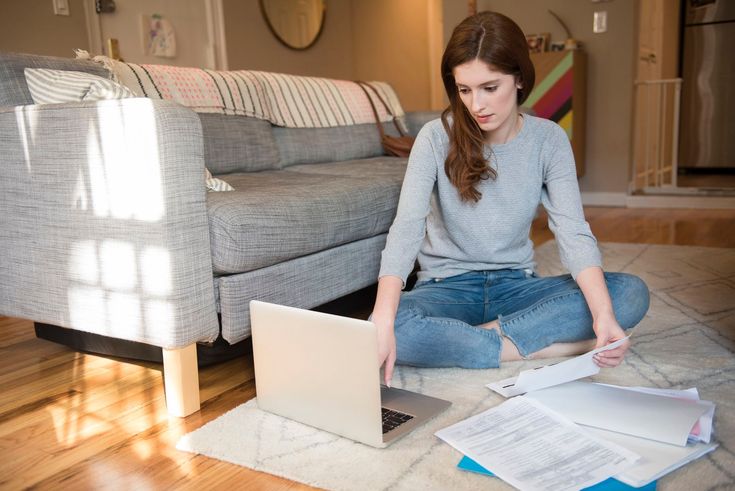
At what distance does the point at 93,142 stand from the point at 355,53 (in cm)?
452

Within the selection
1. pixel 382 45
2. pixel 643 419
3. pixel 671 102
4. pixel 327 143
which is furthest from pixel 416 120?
pixel 671 102

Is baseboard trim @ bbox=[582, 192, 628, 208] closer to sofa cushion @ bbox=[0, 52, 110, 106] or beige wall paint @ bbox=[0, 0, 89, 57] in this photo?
Result: beige wall paint @ bbox=[0, 0, 89, 57]

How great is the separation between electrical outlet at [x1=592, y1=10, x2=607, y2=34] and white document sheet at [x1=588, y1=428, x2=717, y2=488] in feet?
11.3

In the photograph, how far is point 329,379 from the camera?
1146 mm

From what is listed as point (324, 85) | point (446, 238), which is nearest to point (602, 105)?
point (324, 85)

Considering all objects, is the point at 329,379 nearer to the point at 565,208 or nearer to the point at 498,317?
the point at 498,317

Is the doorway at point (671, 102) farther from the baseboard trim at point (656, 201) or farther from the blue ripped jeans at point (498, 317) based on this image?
the blue ripped jeans at point (498, 317)

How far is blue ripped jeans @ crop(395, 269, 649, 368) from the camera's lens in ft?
4.66

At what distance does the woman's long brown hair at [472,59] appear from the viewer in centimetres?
130

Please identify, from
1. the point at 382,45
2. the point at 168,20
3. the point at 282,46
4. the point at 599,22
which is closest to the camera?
the point at 168,20

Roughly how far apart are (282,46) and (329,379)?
13.0 ft

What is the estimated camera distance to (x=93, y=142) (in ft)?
4.43

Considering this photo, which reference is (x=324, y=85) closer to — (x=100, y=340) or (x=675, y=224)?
(x=100, y=340)

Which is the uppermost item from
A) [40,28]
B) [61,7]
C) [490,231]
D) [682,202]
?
[61,7]
